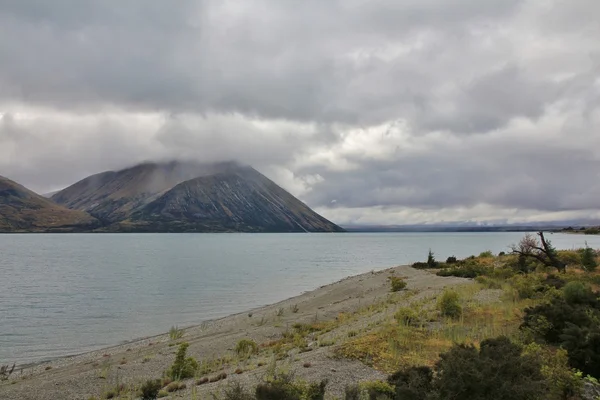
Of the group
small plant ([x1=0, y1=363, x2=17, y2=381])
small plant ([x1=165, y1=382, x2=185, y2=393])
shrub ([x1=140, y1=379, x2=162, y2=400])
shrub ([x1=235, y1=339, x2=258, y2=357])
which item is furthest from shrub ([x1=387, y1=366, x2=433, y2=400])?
small plant ([x1=0, y1=363, x2=17, y2=381])

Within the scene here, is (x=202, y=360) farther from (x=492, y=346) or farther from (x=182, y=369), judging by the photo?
(x=492, y=346)

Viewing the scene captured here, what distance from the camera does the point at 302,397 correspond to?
8.90 m

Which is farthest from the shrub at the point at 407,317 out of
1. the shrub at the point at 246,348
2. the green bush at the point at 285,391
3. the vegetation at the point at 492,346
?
the green bush at the point at 285,391

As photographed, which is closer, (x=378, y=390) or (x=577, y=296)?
(x=378, y=390)

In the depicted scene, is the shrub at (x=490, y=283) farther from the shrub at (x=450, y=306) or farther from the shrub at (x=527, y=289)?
the shrub at (x=450, y=306)

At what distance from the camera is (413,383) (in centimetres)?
884

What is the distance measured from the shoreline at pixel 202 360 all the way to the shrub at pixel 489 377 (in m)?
3.72

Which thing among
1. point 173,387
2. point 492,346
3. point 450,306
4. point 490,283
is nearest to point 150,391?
point 173,387

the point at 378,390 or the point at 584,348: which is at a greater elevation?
the point at 584,348

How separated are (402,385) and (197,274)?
187 feet

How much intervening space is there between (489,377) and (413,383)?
1511 mm

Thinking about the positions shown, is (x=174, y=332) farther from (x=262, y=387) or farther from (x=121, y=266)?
(x=121, y=266)

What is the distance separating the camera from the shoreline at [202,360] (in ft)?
43.1

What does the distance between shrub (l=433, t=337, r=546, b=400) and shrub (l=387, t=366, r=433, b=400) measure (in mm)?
301
